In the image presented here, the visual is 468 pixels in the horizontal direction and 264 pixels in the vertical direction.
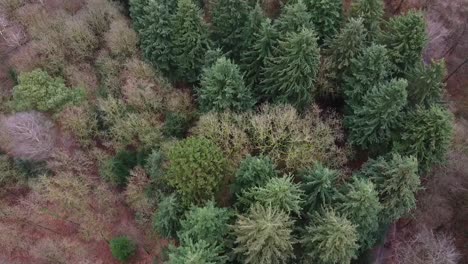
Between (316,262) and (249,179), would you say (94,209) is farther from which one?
(316,262)

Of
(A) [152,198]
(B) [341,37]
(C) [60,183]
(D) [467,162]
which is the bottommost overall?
(C) [60,183]

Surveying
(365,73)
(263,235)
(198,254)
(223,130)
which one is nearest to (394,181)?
(365,73)

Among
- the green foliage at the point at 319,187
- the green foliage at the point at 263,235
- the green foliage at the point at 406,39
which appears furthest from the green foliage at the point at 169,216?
the green foliage at the point at 406,39

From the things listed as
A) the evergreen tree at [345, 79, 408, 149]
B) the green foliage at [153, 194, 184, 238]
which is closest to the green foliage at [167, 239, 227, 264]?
the green foliage at [153, 194, 184, 238]

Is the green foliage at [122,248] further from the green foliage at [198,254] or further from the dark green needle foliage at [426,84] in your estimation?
the dark green needle foliage at [426,84]

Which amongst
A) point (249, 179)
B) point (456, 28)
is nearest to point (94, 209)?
point (249, 179)

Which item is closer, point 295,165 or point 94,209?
point 295,165

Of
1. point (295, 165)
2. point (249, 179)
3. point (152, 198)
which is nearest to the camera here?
point (249, 179)

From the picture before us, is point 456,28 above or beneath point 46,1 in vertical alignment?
above
